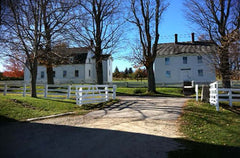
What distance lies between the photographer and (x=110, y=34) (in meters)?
19.6

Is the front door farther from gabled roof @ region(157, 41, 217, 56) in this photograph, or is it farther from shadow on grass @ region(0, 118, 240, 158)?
shadow on grass @ region(0, 118, 240, 158)

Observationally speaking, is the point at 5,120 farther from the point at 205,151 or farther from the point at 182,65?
the point at 182,65

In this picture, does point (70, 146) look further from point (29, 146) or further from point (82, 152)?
point (29, 146)

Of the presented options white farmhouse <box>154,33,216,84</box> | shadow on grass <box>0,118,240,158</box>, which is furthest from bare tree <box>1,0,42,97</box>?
white farmhouse <box>154,33,216,84</box>

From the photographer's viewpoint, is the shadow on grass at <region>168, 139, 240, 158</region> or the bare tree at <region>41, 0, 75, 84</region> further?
the bare tree at <region>41, 0, 75, 84</region>

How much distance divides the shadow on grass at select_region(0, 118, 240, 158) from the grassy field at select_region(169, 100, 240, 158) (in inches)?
0.8

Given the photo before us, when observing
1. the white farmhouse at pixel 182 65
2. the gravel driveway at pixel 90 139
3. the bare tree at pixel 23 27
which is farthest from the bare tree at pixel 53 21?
the white farmhouse at pixel 182 65

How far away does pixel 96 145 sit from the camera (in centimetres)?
459

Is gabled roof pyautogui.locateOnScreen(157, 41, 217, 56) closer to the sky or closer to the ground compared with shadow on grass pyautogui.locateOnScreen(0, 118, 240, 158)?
closer to the sky

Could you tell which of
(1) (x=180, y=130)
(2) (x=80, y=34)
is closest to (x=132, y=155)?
(1) (x=180, y=130)

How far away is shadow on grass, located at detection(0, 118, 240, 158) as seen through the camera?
406cm

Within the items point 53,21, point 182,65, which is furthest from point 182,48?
point 53,21

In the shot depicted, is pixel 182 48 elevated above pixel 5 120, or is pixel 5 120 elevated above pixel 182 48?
pixel 182 48

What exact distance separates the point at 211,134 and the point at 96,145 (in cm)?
362
